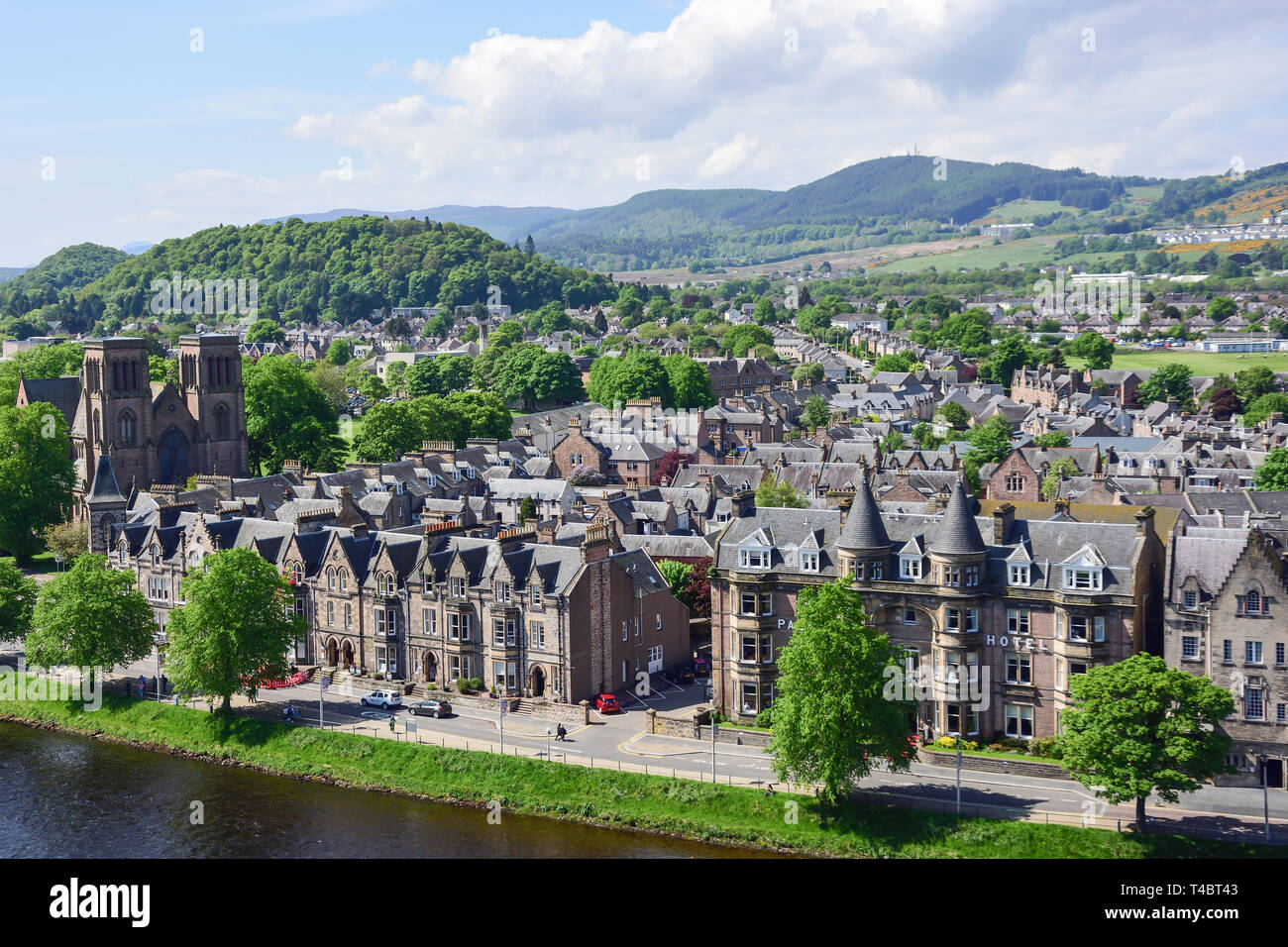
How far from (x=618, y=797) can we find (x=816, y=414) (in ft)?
368

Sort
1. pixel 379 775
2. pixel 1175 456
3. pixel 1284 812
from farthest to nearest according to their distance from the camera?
pixel 1175 456, pixel 379 775, pixel 1284 812

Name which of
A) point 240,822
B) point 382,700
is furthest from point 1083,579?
point 240,822

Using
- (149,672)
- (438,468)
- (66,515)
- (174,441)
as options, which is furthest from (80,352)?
(149,672)

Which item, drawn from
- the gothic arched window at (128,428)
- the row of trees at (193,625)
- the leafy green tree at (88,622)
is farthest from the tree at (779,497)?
the gothic arched window at (128,428)

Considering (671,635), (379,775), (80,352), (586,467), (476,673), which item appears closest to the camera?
(379,775)

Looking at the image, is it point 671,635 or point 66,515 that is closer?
point 671,635

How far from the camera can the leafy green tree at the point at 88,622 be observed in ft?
226

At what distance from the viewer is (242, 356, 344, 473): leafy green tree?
129625mm

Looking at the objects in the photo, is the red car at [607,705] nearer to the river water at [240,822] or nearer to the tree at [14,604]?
the river water at [240,822]

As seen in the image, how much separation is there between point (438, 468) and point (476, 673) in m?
40.6

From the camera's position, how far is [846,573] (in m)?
60.4

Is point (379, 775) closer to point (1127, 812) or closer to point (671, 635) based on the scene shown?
point (671, 635)

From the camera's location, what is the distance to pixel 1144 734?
49.4 meters

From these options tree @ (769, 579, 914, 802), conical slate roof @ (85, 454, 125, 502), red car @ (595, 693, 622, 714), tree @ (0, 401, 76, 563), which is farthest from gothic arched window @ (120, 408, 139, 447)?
tree @ (769, 579, 914, 802)
